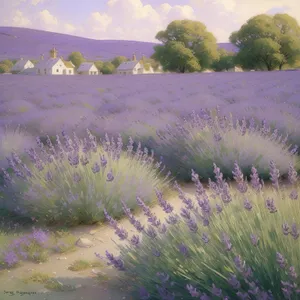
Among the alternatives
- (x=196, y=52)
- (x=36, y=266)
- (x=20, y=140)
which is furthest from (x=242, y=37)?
(x=36, y=266)

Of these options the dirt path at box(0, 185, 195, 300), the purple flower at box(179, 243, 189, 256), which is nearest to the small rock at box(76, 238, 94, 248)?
the dirt path at box(0, 185, 195, 300)

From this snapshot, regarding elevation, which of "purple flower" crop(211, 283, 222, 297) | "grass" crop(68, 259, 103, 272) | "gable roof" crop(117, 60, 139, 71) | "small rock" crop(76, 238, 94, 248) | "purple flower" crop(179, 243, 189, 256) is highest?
"gable roof" crop(117, 60, 139, 71)

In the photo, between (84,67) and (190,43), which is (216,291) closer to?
(190,43)

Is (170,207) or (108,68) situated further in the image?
(108,68)

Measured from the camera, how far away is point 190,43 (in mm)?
43969

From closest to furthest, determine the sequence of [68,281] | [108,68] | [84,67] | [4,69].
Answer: [68,281] → [4,69] → [108,68] → [84,67]

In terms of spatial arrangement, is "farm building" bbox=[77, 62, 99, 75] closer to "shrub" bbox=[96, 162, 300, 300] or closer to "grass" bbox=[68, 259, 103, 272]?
"grass" bbox=[68, 259, 103, 272]

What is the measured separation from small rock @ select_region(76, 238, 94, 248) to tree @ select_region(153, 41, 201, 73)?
39.0 meters

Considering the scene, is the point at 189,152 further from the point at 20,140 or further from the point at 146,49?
the point at 146,49

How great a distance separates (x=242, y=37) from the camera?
1646 inches

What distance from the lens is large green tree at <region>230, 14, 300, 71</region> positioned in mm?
38875

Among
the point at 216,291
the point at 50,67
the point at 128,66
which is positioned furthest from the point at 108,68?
the point at 216,291

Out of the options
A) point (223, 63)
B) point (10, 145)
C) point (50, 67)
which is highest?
point (223, 63)

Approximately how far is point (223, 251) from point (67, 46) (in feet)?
287
